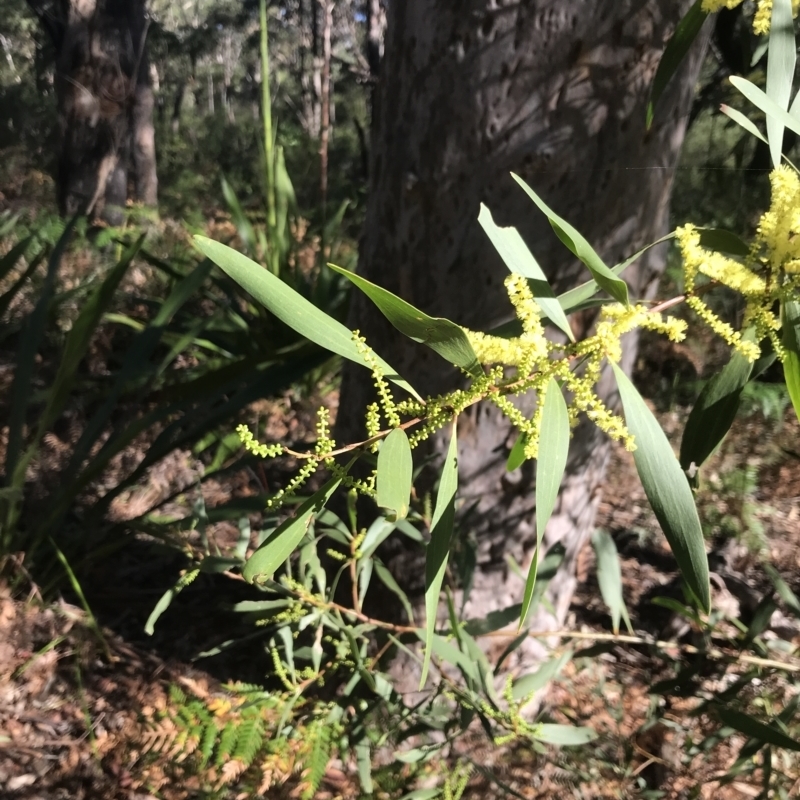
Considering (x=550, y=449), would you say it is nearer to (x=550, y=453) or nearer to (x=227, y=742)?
(x=550, y=453)

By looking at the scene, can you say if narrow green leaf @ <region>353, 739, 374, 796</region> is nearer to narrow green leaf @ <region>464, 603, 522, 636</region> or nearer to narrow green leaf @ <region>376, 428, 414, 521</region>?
narrow green leaf @ <region>464, 603, 522, 636</region>

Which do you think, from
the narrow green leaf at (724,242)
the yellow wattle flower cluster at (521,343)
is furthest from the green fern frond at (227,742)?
the narrow green leaf at (724,242)

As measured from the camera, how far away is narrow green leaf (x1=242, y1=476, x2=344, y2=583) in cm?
36

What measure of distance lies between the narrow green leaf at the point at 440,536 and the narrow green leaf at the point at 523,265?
112mm

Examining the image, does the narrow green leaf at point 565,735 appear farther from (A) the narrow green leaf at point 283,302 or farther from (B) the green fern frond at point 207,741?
(A) the narrow green leaf at point 283,302

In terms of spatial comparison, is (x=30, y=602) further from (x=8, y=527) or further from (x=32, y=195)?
(x=32, y=195)

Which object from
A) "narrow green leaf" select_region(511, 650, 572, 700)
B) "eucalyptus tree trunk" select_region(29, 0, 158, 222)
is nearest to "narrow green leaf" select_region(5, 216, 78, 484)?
"narrow green leaf" select_region(511, 650, 572, 700)

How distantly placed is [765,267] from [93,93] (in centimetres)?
422

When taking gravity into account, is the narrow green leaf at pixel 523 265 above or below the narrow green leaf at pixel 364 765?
above

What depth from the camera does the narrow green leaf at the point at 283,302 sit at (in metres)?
0.36

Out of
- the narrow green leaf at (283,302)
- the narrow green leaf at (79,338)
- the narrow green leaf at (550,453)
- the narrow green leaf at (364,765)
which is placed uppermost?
the narrow green leaf at (283,302)

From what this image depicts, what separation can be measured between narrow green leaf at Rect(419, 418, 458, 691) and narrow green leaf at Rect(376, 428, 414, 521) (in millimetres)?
30

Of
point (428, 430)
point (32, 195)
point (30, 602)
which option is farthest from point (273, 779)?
point (32, 195)

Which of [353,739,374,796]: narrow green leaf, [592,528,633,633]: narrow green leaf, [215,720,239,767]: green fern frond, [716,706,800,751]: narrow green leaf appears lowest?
[353,739,374,796]: narrow green leaf
